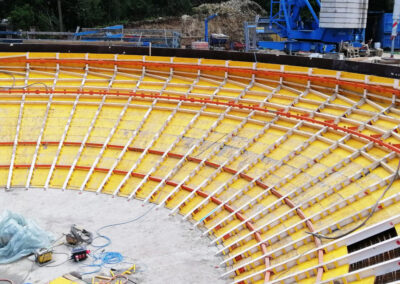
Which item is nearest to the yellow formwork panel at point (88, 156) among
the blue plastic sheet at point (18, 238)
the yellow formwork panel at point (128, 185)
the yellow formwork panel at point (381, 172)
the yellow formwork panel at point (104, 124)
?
the yellow formwork panel at point (104, 124)

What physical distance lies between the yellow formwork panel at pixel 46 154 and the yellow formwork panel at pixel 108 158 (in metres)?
2.57

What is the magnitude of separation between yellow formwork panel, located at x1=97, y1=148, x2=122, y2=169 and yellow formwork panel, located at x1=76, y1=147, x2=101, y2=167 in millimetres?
388

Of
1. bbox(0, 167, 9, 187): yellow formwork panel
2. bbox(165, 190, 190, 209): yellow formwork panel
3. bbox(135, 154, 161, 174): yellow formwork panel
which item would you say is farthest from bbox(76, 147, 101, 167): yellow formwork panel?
bbox(165, 190, 190, 209): yellow formwork panel

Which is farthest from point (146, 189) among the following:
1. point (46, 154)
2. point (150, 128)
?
point (46, 154)

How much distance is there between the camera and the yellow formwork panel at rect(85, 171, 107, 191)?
22031 mm

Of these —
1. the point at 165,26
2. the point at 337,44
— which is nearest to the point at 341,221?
the point at 337,44

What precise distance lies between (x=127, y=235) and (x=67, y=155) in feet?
23.8

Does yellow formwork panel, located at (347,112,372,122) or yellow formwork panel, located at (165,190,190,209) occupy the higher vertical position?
yellow formwork panel, located at (347,112,372,122)

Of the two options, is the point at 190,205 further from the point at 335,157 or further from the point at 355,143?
the point at 355,143

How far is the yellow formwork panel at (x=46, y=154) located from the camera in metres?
23.3

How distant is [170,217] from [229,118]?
6384 millimetres

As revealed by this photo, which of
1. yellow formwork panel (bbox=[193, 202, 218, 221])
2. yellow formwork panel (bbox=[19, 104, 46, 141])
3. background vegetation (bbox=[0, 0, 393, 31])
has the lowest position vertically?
yellow formwork panel (bbox=[193, 202, 218, 221])

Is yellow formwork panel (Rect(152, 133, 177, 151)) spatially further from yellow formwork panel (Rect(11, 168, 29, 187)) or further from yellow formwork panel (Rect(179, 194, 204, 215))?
yellow formwork panel (Rect(11, 168, 29, 187))

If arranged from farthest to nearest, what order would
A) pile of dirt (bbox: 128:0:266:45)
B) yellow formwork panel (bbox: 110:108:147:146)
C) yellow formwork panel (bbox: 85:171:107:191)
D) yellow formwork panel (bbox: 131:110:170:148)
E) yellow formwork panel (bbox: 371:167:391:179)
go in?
pile of dirt (bbox: 128:0:266:45) < yellow formwork panel (bbox: 110:108:147:146) < yellow formwork panel (bbox: 131:110:170:148) < yellow formwork panel (bbox: 85:171:107:191) < yellow formwork panel (bbox: 371:167:391:179)
